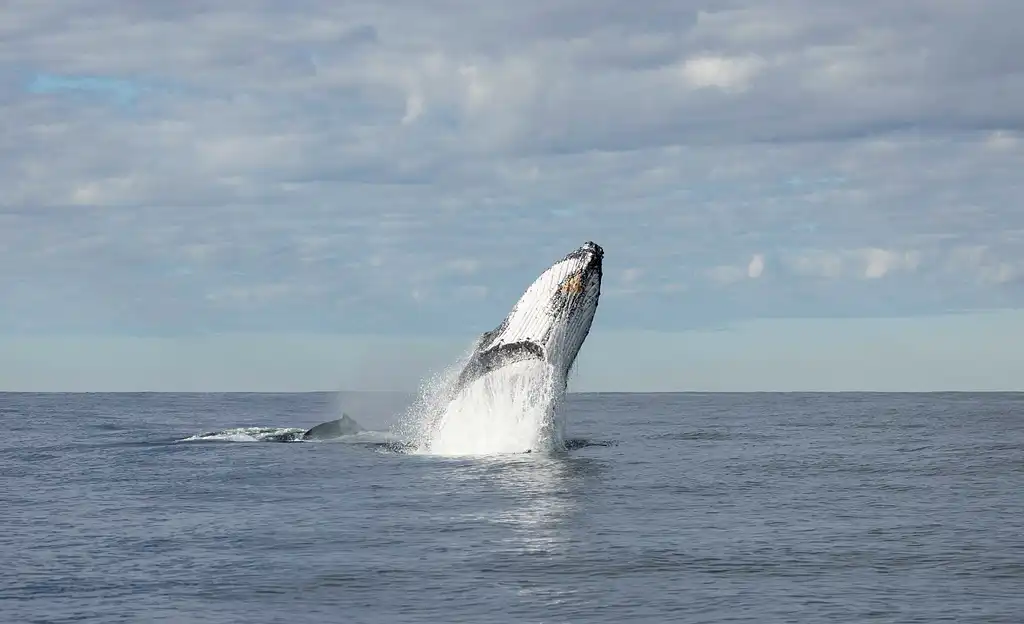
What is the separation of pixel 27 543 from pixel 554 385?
15461mm

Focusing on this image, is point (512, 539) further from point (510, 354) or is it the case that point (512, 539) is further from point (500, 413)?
point (500, 413)

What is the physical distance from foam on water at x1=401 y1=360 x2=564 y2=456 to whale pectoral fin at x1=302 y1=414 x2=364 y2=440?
42.8 feet

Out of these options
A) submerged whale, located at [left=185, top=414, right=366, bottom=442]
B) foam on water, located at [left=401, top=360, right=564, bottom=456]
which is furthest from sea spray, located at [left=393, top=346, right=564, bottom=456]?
submerged whale, located at [left=185, top=414, right=366, bottom=442]

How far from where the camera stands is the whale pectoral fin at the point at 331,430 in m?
51.0

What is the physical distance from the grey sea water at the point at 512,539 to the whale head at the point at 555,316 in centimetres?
297

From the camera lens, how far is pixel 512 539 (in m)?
22.2

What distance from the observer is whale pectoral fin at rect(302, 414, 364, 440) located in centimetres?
5103

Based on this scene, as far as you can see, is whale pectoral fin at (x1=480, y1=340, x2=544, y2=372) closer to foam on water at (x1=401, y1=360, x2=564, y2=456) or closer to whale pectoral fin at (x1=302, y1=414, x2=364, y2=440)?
foam on water at (x1=401, y1=360, x2=564, y2=456)

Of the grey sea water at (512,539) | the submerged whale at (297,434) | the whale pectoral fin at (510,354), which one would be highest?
the whale pectoral fin at (510,354)

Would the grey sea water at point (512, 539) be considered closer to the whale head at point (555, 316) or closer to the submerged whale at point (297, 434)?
the whale head at point (555, 316)

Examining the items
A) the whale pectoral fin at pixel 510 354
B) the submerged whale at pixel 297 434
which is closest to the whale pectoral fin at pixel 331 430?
the submerged whale at pixel 297 434

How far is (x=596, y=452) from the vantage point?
41.6 m

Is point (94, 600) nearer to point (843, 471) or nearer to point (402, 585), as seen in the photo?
point (402, 585)

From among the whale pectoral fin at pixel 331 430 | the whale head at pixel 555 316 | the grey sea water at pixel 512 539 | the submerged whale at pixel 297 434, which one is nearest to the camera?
the grey sea water at pixel 512 539
